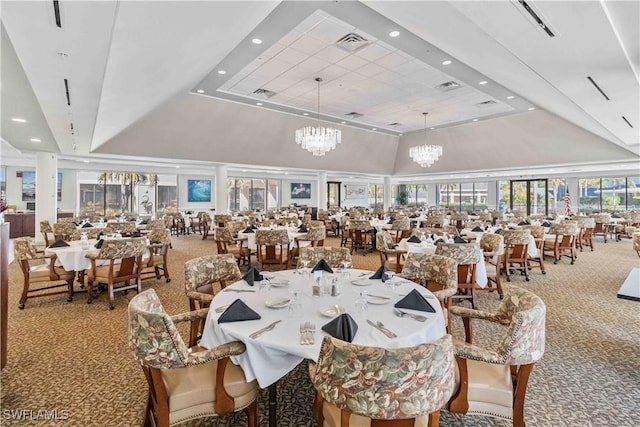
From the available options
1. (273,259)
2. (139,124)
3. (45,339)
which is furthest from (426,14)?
(139,124)

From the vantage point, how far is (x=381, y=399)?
132 centimetres

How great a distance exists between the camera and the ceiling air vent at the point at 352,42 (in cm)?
559

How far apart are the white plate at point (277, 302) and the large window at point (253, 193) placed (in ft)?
58.2

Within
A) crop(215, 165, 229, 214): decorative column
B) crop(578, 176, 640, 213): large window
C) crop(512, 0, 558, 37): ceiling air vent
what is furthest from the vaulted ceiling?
crop(578, 176, 640, 213): large window

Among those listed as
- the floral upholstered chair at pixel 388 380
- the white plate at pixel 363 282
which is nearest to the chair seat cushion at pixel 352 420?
the floral upholstered chair at pixel 388 380

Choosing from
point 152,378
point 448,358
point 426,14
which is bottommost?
point 152,378

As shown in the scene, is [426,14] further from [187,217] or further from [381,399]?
[187,217]

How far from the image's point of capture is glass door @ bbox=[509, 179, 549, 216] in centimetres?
1881

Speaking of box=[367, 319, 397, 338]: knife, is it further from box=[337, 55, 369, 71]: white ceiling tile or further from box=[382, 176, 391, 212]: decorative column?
box=[382, 176, 391, 212]: decorative column

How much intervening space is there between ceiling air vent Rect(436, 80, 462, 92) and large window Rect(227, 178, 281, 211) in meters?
13.7

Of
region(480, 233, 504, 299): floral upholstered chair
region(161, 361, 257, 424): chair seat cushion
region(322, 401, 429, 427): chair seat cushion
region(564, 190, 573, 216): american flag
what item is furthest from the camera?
region(564, 190, 573, 216): american flag

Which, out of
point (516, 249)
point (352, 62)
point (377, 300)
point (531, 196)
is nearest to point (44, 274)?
point (377, 300)

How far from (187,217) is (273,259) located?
29.3 ft

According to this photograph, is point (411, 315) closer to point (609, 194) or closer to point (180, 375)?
point (180, 375)
